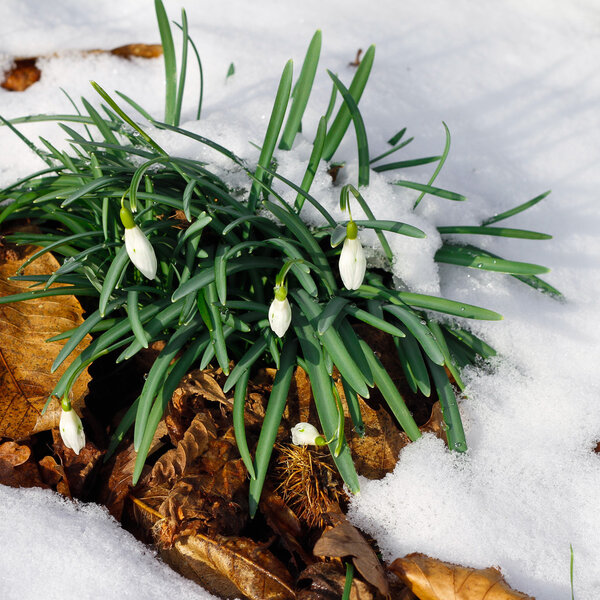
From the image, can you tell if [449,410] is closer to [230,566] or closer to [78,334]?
[230,566]

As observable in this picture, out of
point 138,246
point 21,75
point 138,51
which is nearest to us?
point 138,246

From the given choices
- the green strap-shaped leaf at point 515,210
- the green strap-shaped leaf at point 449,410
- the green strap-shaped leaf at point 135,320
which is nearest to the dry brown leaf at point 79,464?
the green strap-shaped leaf at point 135,320

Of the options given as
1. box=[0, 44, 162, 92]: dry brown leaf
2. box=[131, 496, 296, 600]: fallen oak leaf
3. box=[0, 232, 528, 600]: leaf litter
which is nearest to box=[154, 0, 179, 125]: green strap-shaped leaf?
box=[0, 232, 528, 600]: leaf litter

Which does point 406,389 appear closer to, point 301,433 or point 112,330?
point 301,433

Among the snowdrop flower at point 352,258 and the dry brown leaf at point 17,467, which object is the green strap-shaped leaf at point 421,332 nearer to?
the snowdrop flower at point 352,258

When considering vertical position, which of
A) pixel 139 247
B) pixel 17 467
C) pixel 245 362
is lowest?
pixel 17 467

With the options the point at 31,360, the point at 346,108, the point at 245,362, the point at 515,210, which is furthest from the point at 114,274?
the point at 515,210
